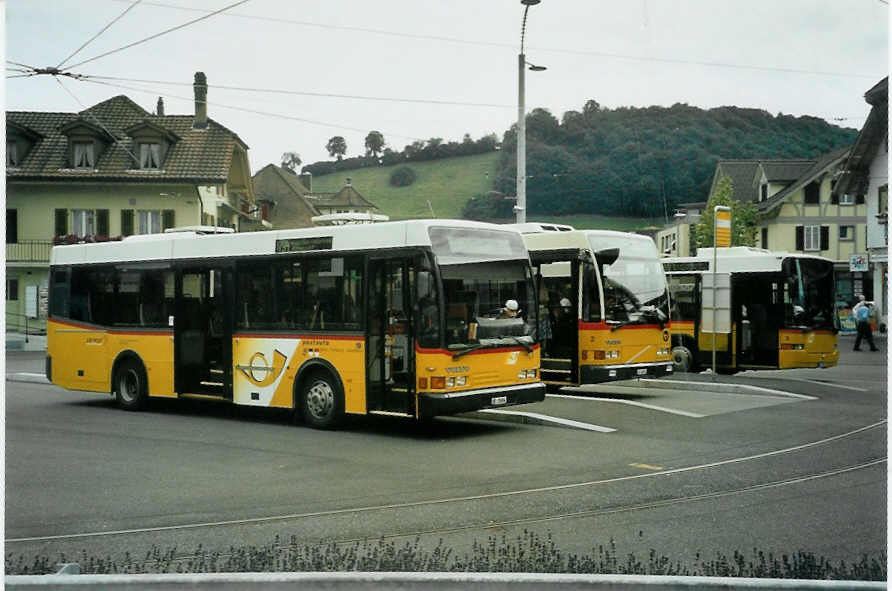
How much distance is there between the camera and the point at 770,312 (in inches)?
821

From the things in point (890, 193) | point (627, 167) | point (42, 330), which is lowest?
point (42, 330)

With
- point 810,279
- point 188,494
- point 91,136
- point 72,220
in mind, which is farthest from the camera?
point 810,279

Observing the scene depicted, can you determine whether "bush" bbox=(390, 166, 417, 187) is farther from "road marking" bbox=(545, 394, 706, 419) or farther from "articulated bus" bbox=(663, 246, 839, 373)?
"articulated bus" bbox=(663, 246, 839, 373)

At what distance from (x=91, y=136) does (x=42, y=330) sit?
509cm

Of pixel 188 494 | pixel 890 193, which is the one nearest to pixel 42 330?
pixel 188 494

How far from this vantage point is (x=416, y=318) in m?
11.9

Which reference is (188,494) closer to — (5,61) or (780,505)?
(5,61)

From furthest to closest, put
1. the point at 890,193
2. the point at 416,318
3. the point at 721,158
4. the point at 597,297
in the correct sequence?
the point at 597,297
the point at 416,318
the point at 721,158
the point at 890,193

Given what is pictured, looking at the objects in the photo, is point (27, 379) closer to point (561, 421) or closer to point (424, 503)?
point (561, 421)

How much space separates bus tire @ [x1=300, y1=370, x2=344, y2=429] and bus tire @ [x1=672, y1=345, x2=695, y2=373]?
11.1 metres

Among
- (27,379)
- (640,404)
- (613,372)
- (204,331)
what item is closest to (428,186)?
(204,331)

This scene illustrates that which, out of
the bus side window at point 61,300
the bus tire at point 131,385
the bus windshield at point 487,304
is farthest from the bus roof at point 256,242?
the bus tire at point 131,385

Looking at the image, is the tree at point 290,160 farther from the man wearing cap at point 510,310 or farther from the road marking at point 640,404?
the road marking at point 640,404

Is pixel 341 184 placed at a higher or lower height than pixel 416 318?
higher
